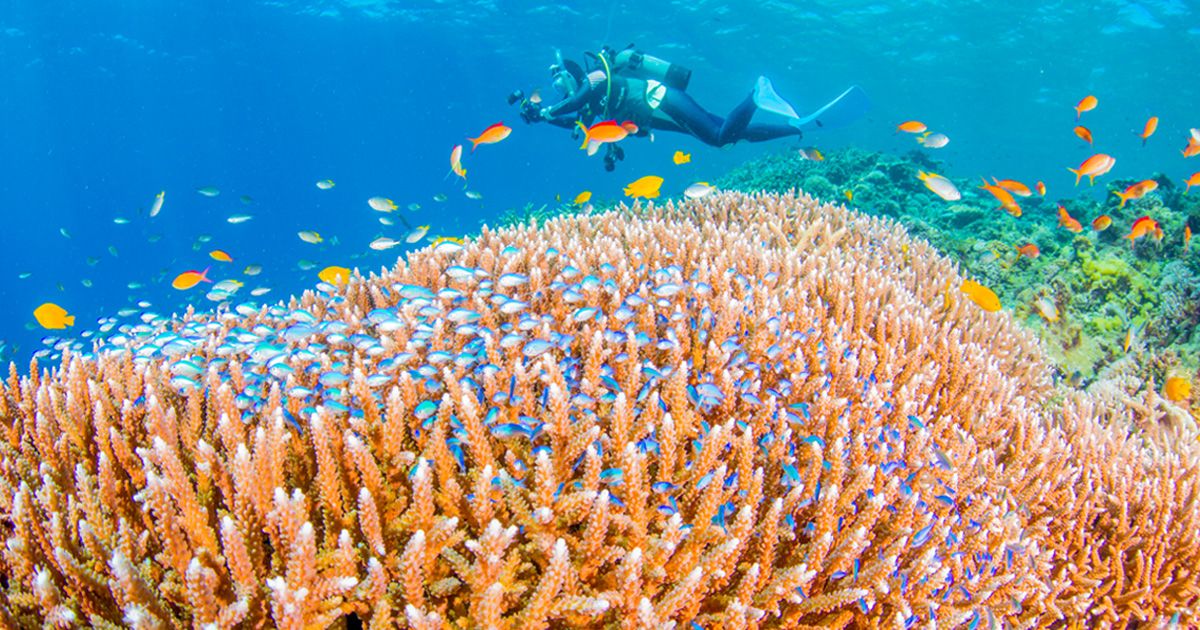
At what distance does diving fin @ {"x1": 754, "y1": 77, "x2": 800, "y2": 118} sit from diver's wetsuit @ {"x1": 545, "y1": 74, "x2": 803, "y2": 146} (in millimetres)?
259

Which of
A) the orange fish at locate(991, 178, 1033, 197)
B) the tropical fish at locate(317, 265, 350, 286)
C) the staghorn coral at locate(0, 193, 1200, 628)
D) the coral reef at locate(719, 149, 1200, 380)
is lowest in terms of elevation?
the coral reef at locate(719, 149, 1200, 380)

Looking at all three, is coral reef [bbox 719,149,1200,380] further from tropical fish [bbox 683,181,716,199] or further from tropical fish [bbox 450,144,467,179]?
tropical fish [bbox 450,144,467,179]

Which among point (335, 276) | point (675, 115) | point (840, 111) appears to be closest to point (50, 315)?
point (335, 276)

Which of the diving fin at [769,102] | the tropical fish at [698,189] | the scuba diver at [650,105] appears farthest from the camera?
the diving fin at [769,102]

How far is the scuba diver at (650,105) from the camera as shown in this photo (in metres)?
9.88

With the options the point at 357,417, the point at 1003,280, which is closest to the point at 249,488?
the point at 357,417

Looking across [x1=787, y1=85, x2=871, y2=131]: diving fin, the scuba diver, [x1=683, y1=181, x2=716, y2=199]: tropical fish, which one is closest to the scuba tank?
the scuba diver

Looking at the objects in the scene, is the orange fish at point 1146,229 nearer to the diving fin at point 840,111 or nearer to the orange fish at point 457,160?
the diving fin at point 840,111

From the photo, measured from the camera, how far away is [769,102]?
11.1 meters

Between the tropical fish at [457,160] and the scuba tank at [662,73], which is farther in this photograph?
the scuba tank at [662,73]

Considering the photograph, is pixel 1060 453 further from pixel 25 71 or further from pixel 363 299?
pixel 25 71

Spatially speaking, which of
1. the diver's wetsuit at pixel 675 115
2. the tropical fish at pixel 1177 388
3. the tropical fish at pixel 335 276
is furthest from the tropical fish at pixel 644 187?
the tropical fish at pixel 1177 388

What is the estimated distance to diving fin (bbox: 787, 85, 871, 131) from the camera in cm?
1100

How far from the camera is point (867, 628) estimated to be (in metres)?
2.39
